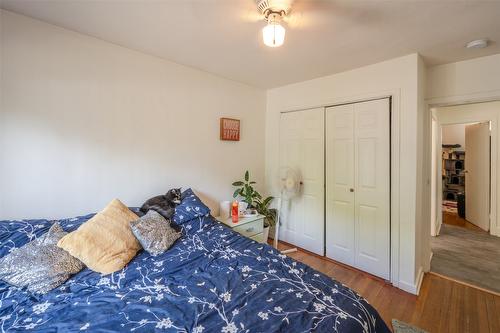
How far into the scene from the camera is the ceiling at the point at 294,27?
1.55 m

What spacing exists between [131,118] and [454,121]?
5.24m

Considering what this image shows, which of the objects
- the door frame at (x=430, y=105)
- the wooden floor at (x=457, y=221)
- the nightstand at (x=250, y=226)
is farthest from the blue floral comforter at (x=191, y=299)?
the wooden floor at (x=457, y=221)

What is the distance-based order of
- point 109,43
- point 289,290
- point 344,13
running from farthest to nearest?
point 109,43
point 344,13
point 289,290

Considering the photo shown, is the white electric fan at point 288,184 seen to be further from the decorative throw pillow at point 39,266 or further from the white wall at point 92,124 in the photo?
the decorative throw pillow at point 39,266

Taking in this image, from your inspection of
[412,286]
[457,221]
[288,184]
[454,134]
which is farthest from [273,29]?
[454,134]

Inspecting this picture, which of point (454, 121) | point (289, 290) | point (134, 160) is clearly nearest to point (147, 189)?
point (134, 160)

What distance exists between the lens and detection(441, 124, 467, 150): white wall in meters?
6.20

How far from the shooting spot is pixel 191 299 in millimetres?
1207

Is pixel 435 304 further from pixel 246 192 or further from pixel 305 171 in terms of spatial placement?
pixel 246 192

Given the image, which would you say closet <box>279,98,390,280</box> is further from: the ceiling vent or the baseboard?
the ceiling vent

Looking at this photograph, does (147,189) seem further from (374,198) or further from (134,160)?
(374,198)

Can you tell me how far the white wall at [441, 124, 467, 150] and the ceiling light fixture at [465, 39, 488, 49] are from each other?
210 inches

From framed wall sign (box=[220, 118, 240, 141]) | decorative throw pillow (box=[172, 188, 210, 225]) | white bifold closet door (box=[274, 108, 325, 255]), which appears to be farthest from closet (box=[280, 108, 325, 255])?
decorative throw pillow (box=[172, 188, 210, 225])

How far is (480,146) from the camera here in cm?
414
